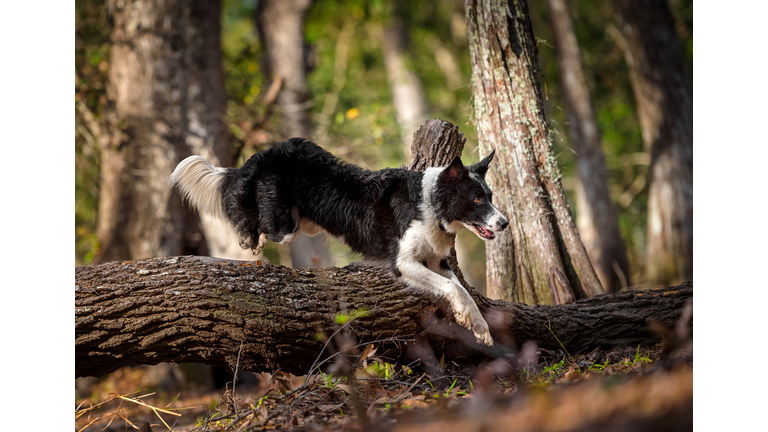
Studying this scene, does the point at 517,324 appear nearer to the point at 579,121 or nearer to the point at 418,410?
the point at 418,410

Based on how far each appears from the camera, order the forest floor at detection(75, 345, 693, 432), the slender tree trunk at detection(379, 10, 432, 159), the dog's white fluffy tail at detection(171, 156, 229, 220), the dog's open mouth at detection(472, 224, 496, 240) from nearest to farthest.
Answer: the forest floor at detection(75, 345, 693, 432), the dog's open mouth at detection(472, 224, 496, 240), the dog's white fluffy tail at detection(171, 156, 229, 220), the slender tree trunk at detection(379, 10, 432, 159)

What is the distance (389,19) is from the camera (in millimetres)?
16297

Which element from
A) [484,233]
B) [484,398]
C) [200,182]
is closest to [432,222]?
[484,233]

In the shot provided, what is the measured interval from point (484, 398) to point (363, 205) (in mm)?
2137

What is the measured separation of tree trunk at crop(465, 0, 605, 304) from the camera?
5016mm

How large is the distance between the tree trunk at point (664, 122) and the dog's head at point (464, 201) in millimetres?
6626

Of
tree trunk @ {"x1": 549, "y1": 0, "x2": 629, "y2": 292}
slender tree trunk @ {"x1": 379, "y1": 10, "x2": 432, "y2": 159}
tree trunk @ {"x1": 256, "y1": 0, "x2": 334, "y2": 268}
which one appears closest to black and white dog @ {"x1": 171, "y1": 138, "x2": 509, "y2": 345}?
tree trunk @ {"x1": 256, "y1": 0, "x2": 334, "y2": 268}

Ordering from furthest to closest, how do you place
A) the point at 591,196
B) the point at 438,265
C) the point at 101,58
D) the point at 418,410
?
the point at 591,196 < the point at 101,58 < the point at 438,265 < the point at 418,410

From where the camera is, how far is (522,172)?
5098mm

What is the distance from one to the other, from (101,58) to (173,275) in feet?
19.2

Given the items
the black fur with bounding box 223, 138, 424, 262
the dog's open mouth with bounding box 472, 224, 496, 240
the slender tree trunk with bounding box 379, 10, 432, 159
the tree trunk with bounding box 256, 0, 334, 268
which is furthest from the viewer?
the slender tree trunk with bounding box 379, 10, 432, 159

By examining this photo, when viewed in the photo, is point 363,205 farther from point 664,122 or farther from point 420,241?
point 664,122

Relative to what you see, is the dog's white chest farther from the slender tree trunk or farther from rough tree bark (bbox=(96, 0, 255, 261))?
the slender tree trunk
